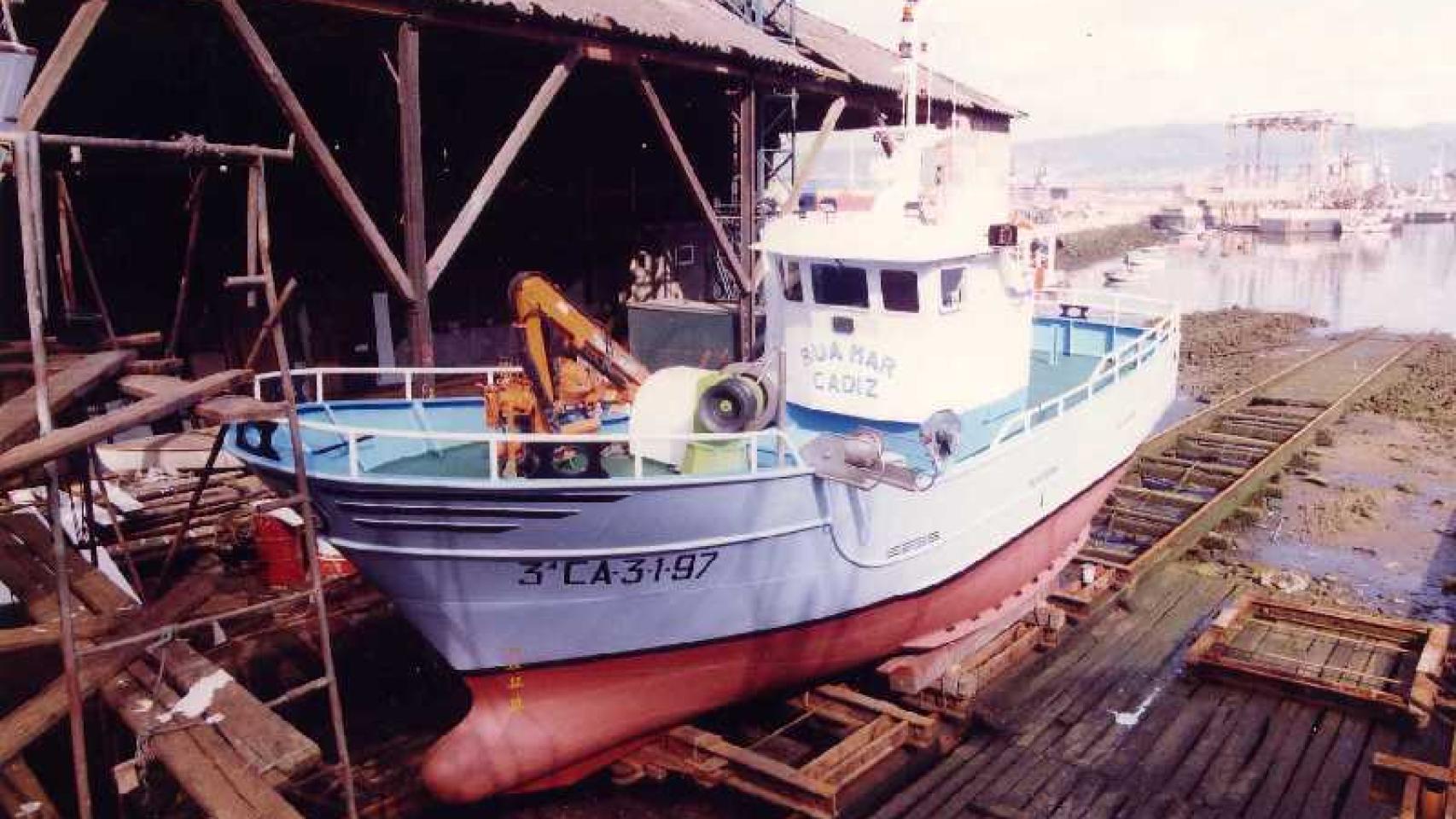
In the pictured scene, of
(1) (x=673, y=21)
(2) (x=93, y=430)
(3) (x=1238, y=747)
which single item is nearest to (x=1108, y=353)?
(3) (x=1238, y=747)

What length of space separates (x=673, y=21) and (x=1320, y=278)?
53535 mm

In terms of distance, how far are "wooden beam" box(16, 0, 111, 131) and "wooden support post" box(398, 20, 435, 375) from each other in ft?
8.87

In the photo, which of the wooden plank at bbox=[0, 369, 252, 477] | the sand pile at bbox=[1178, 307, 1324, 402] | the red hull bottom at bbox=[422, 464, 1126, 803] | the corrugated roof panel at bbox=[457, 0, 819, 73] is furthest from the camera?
the sand pile at bbox=[1178, 307, 1324, 402]

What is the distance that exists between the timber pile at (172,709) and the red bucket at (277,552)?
3.48m

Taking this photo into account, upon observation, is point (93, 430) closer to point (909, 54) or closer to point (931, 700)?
point (931, 700)

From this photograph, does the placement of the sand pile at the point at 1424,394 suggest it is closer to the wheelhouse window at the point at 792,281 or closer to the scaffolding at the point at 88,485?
the wheelhouse window at the point at 792,281

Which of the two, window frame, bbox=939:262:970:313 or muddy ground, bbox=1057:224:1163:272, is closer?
window frame, bbox=939:262:970:313

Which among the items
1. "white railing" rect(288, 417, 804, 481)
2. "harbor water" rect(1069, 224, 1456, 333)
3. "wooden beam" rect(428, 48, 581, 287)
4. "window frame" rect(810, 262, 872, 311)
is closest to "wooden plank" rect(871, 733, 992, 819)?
"white railing" rect(288, 417, 804, 481)

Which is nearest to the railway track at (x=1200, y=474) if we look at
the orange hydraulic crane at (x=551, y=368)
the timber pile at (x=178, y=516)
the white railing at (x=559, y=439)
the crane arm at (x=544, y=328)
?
the white railing at (x=559, y=439)

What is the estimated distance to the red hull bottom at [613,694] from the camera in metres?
7.49

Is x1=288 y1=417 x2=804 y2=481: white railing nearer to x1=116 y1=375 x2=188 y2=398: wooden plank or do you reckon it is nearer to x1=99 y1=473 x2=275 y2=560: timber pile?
x1=116 y1=375 x2=188 y2=398: wooden plank

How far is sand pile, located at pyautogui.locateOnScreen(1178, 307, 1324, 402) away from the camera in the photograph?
25.2 meters

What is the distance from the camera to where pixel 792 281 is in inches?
397

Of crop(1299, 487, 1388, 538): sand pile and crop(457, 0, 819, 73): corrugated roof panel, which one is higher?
crop(457, 0, 819, 73): corrugated roof panel
